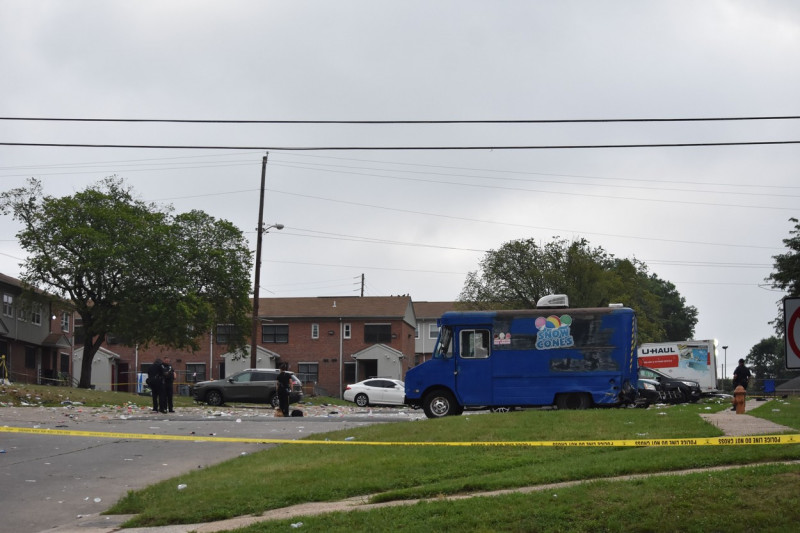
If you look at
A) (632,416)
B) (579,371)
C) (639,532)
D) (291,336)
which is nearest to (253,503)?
(639,532)

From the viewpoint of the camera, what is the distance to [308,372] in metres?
70.6

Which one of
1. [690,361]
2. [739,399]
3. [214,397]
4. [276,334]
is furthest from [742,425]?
[276,334]

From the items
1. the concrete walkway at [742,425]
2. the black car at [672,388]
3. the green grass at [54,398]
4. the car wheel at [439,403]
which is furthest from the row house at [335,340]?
the concrete walkway at [742,425]

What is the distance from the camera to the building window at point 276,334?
71312 millimetres

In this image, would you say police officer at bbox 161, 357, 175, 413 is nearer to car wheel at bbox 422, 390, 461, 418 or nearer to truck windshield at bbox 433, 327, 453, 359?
car wheel at bbox 422, 390, 461, 418

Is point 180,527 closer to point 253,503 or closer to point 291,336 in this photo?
point 253,503

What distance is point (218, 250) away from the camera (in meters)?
51.7

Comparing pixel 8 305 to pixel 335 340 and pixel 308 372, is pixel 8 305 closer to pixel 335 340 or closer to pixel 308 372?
pixel 308 372

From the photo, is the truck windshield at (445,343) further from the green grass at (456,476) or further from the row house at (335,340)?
the row house at (335,340)

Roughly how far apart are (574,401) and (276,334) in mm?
50227

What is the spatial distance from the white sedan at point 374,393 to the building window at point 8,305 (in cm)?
2246

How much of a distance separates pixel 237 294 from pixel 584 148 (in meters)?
35.6

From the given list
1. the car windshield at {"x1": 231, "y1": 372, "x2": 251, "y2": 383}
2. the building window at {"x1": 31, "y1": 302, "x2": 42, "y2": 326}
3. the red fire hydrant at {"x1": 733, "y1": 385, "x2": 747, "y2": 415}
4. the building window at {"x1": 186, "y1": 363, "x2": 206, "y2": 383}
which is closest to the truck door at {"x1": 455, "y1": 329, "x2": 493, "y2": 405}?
the red fire hydrant at {"x1": 733, "y1": 385, "x2": 747, "y2": 415}

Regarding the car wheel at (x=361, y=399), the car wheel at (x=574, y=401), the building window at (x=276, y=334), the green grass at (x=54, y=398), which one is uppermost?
the building window at (x=276, y=334)
